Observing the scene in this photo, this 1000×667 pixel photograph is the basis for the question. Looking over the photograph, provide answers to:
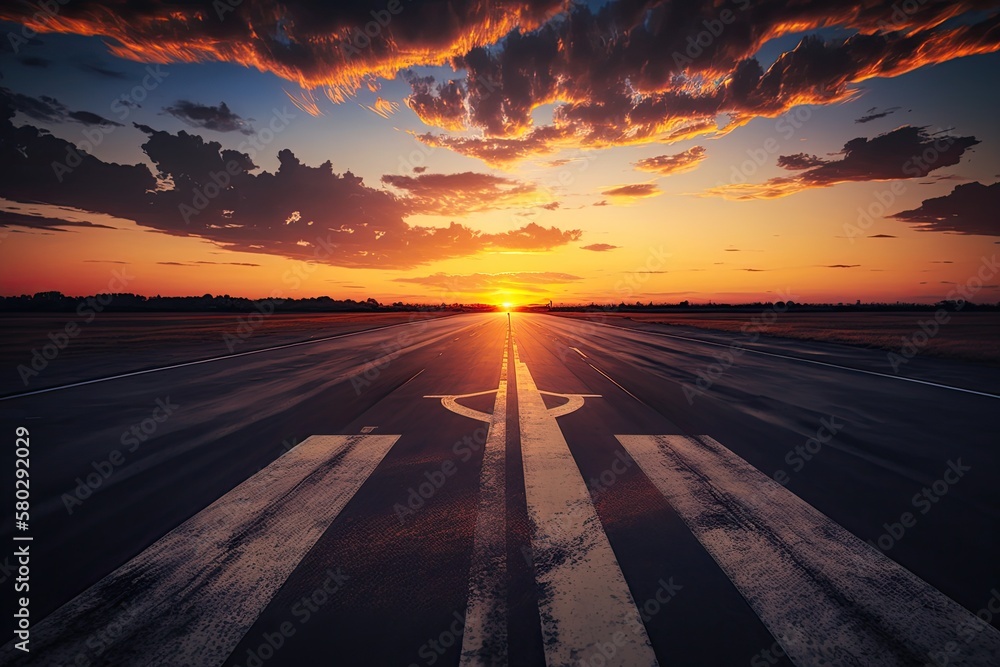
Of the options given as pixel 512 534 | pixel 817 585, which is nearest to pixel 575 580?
pixel 512 534

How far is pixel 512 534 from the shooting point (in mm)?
3229

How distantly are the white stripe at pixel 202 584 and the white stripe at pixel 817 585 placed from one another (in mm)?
3000

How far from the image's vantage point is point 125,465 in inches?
190

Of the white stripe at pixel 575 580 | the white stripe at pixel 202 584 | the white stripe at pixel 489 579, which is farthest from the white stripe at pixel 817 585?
the white stripe at pixel 202 584

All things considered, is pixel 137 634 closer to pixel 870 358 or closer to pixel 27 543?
pixel 27 543

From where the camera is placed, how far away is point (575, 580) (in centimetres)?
268

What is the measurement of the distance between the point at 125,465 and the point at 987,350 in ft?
92.0

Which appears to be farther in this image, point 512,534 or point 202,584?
point 512,534

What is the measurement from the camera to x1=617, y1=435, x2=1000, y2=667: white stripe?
2.18m

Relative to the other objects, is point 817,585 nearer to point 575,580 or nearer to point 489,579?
Answer: point 575,580

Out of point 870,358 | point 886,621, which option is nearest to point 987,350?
point 870,358

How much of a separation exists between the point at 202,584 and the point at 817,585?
3926 millimetres

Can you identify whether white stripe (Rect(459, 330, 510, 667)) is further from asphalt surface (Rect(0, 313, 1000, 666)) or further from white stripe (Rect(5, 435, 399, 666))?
white stripe (Rect(5, 435, 399, 666))

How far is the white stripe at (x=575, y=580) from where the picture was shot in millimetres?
2131
